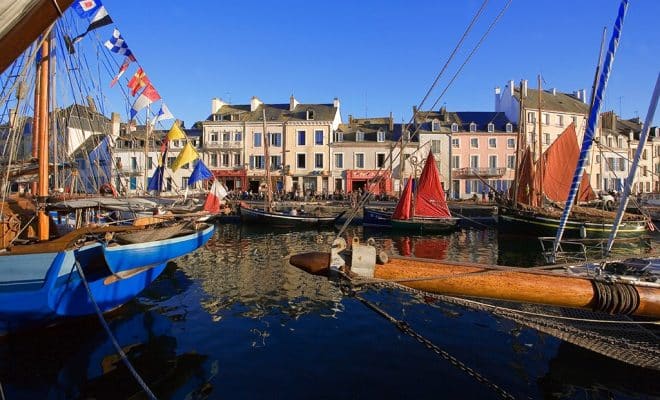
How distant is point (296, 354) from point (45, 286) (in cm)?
564

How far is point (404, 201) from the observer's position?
3572cm

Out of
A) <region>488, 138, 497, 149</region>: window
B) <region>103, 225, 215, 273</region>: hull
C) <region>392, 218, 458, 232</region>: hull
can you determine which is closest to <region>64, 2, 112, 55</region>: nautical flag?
<region>103, 225, 215, 273</region>: hull

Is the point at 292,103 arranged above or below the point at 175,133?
above

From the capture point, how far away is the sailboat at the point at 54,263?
9094 millimetres

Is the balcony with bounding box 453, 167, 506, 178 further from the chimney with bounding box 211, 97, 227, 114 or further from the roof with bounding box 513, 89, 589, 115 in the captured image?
the chimney with bounding box 211, 97, 227, 114

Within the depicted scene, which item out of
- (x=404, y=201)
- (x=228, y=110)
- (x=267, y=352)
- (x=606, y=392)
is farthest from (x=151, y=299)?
(x=228, y=110)

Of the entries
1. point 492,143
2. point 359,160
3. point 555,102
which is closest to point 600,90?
point 359,160

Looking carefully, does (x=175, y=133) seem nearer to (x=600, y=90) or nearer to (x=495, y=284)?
(x=600, y=90)

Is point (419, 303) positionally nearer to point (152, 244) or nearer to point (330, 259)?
point (152, 244)

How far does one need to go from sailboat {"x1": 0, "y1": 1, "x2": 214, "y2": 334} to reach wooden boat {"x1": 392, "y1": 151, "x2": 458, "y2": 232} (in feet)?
84.8

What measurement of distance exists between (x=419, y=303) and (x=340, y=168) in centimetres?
4678

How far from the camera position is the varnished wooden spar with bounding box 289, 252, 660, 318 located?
5.21 meters

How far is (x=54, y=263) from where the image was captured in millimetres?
9172

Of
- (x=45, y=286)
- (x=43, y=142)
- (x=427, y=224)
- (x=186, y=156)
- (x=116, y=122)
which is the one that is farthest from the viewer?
(x=116, y=122)
